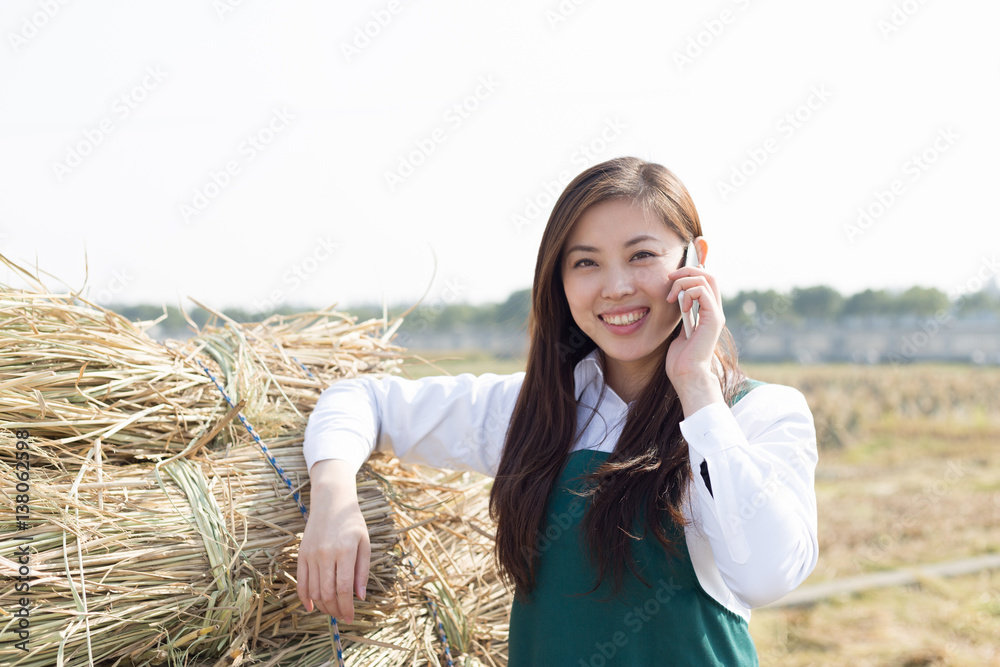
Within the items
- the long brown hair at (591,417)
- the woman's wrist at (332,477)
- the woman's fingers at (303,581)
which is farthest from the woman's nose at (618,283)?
the woman's fingers at (303,581)

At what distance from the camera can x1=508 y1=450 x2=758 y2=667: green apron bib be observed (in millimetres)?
1312

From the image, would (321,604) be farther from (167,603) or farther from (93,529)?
(93,529)

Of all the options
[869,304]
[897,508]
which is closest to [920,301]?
[869,304]

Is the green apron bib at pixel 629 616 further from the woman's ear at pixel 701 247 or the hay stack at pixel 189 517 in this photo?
the woman's ear at pixel 701 247

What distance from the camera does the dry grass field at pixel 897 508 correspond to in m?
4.72

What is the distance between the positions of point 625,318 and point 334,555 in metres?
0.75

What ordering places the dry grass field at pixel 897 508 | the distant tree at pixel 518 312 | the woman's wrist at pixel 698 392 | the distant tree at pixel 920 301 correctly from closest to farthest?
the woman's wrist at pixel 698 392, the distant tree at pixel 518 312, the dry grass field at pixel 897 508, the distant tree at pixel 920 301

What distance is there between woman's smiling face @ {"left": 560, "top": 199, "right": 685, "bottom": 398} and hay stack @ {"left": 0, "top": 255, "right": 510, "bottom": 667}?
23.8 inches

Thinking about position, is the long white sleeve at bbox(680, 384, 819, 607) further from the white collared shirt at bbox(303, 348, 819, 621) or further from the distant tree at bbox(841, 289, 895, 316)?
the distant tree at bbox(841, 289, 895, 316)

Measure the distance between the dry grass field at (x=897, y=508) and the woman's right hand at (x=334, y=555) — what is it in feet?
2.22

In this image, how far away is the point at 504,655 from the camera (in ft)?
5.56

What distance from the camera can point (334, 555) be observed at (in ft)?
4.25

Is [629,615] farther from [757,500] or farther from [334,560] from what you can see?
[334,560]

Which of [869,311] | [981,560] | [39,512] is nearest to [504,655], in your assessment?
[39,512]
